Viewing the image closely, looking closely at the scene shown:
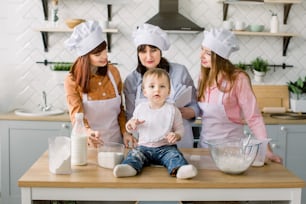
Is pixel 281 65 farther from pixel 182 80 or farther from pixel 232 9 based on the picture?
pixel 182 80

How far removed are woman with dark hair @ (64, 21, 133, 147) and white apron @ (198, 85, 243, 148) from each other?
0.44m

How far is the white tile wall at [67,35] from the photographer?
14.0 feet

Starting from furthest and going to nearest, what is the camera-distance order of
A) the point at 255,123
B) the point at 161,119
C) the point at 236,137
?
the point at 236,137
the point at 255,123
the point at 161,119

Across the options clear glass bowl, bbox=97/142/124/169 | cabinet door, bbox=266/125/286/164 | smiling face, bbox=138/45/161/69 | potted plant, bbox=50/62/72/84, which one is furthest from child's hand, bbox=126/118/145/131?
potted plant, bbox=50/62/72/84

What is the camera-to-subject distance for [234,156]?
1.92 meters

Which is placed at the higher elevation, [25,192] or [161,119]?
[161,119]

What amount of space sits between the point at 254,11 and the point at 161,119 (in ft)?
8.71

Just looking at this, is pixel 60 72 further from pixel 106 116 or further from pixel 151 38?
pixel 151 38

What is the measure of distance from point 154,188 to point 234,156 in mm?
376

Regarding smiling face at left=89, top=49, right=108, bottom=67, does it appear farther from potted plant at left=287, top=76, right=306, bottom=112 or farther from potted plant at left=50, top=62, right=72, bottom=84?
potted plant at left=287, top=76, right=306, bottom=112

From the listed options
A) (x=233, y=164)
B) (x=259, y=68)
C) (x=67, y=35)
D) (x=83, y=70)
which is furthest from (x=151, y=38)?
(x=259, y=68)

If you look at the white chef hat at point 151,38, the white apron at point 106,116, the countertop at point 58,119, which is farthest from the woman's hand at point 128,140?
the countertop at point 58,119

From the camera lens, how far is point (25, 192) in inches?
71.4

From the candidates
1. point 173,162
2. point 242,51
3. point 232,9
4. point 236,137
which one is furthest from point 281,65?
point 173,162
